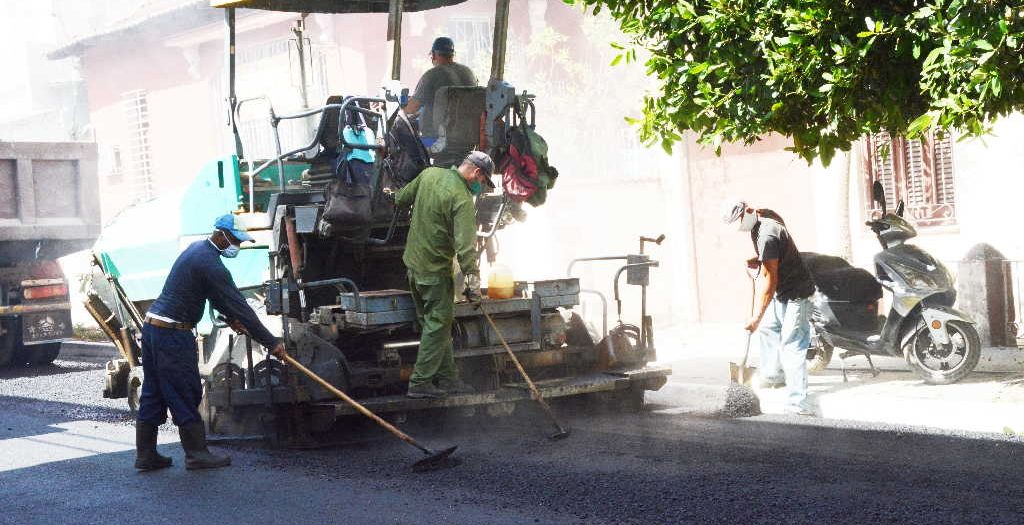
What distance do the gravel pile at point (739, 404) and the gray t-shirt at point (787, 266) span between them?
0.75 m

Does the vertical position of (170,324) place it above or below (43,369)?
above

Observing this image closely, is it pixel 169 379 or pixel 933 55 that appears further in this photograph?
pixel 169 379

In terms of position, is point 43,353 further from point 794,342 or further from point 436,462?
point 794,342

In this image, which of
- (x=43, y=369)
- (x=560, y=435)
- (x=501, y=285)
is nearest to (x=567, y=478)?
(x=560, y=435)

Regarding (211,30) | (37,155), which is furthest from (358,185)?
(211,30)

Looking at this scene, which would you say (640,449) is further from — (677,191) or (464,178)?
(677,191)

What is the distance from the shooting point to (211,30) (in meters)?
20.4

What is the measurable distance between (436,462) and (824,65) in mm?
2894

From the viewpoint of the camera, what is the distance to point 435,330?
22.9 ft

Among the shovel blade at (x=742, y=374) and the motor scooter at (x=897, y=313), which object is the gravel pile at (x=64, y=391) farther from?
the motor scooter at (x=897, y=313)

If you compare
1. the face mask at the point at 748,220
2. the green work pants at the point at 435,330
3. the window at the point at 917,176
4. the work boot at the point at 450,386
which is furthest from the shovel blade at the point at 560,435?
the window at the point at 917,176

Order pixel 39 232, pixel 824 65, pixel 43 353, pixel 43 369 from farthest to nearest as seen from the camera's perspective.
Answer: pixel 43 353 < pixel 43 369 < pixel 39 232 < pixel 824 65

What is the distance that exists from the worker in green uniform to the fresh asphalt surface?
1.59 feet

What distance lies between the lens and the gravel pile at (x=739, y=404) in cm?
771
